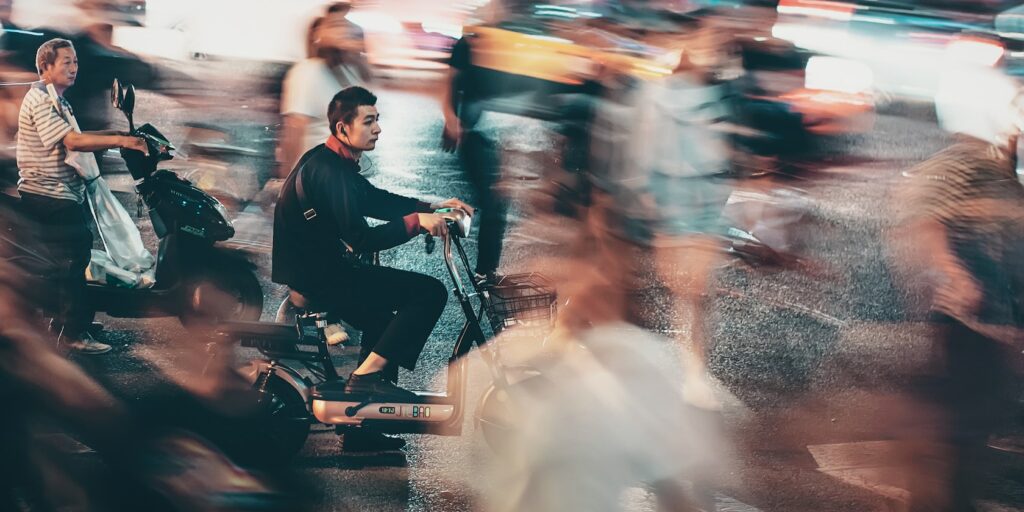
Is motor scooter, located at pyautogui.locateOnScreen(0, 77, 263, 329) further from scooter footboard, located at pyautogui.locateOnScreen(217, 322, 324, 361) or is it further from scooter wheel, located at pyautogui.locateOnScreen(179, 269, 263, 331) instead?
scooter footboard, located at pyautogui.locateOnScreen(217, 322, 324, 361)

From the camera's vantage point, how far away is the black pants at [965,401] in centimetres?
421

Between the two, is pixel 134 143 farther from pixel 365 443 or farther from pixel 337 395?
pixel 365 443

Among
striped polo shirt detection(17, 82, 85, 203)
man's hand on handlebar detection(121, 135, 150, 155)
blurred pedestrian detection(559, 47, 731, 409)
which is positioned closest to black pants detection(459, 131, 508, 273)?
blurred pedestrian detection(559, 47, 731, 409)

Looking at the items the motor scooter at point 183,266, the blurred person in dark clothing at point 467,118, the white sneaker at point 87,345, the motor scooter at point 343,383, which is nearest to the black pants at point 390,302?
the motor scooter at point 343,383

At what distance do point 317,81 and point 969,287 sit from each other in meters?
4.00

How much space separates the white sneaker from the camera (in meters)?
5.92

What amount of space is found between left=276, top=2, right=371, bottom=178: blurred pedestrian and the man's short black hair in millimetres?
1685

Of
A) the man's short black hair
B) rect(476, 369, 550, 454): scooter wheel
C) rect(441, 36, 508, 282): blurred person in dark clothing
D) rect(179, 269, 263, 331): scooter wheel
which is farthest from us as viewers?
rect(441, 36, 508, 282): blurred person in dark clothing

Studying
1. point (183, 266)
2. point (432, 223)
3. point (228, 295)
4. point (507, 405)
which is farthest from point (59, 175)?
point (507, 405)

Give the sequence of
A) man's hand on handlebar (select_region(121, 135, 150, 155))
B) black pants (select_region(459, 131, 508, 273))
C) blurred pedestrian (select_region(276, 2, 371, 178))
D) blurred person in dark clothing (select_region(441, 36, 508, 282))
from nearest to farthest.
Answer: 1. man's hand on handlebar (select_region(121, 135, 150, 155))
2. blurred pedestrian (select_region(276, 2, 371, 178))
3. black pants (select_region(459, 131, 508, 273))
4. blurred person in dark clothing (select_region(441, 36, 508, 282))

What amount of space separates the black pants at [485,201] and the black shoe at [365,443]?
4.57 feet

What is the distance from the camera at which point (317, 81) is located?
6.39 metres

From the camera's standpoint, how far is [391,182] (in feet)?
30.9

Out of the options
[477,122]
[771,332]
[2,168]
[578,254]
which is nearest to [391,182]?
[477,122]
